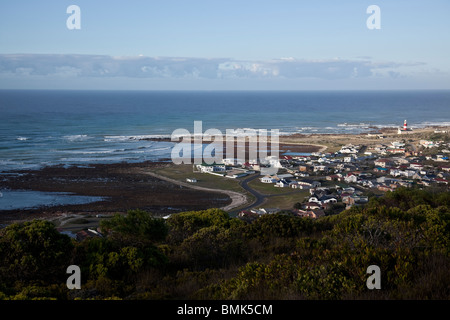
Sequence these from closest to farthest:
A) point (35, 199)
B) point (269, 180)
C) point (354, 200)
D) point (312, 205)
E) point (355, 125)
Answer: point (312, 205), point (354, 200), point (35, 199), point (269, 180), point (355, 125)

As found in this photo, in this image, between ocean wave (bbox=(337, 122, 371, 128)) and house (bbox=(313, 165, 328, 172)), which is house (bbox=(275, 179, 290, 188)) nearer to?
house (bbox=(313, 165, 328, 172))

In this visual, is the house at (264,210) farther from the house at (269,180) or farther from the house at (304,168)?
the house at (304,168)

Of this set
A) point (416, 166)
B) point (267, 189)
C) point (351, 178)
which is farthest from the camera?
point (416, 166)

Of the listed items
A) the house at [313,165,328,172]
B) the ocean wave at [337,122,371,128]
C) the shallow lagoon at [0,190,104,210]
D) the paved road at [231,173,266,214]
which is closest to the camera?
the shallow lagoon at [0,190,104,210]

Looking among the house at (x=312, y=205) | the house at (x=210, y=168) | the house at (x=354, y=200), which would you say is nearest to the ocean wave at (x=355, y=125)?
the house at (x=210, y=168)

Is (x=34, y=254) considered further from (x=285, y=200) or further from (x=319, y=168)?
(x=319, y=168)

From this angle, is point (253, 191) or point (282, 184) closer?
point (253, 191)

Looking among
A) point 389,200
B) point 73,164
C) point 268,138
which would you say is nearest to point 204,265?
point 389,200

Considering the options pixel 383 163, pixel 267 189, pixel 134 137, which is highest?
pixel 134 137

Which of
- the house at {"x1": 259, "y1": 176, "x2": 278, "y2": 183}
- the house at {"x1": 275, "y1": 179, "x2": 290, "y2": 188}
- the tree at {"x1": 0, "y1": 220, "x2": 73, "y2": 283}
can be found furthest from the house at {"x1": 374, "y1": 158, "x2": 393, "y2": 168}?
the tree at {"x1": 0, "y1": 220, "x2": 73, "y2": 283}

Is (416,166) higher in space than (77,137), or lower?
lower

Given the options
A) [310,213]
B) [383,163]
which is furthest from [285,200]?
[383,163]
